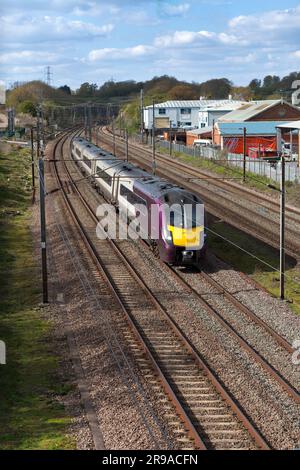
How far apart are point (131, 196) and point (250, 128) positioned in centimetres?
3969

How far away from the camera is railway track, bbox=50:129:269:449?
11656mm

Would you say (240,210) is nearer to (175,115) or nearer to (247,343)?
(247,343)

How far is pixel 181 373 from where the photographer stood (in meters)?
14.6

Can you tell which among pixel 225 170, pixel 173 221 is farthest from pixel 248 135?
pixel 173 221

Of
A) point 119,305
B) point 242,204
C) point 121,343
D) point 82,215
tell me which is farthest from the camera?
point 242,204

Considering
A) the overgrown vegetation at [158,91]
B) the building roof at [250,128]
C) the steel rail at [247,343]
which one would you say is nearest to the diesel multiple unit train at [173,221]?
the steel rail at [247,343]

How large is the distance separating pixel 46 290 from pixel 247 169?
3323cm

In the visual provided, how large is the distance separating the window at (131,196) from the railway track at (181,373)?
294 cm

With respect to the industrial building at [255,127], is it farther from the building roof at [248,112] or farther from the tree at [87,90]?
the tree at [87,90]

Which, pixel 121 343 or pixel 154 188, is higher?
pixel 154 188

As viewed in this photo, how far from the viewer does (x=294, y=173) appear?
43.7 m

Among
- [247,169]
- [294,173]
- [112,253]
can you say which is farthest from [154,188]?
[247,169]

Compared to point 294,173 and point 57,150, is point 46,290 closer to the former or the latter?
point 294,173

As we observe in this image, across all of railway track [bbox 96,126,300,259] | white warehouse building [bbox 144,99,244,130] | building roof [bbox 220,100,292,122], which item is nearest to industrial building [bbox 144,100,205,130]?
white warehouse building [bbox 144,99,244,130]
